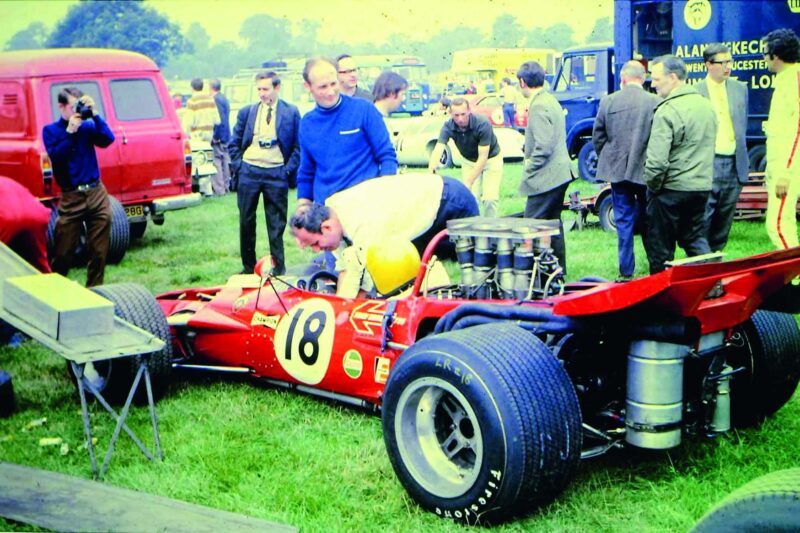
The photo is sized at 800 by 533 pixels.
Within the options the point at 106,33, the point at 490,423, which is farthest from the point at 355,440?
the point at 106,33

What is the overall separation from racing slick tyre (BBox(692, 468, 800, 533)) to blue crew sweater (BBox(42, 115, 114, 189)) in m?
6.30

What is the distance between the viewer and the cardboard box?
4289mm

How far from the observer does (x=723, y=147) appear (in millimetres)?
7562

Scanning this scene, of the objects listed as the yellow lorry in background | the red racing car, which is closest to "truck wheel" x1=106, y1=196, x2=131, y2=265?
the red racing car

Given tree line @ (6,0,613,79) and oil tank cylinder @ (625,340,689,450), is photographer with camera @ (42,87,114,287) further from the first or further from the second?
oil tank cylinder @ (625,340,689,450)

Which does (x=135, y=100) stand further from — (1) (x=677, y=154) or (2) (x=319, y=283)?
(1) (x=677, y=154)

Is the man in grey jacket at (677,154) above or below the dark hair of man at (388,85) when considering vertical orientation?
below

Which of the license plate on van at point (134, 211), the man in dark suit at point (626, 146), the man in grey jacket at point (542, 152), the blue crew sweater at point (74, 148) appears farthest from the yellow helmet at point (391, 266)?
the license plate on van at point (134, 211)

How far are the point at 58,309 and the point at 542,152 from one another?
4243 mm

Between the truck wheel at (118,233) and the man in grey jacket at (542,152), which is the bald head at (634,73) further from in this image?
the truck wheel at (118,233)

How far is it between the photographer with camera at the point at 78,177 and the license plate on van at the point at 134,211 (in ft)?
8.89

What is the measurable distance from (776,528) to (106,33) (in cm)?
1356

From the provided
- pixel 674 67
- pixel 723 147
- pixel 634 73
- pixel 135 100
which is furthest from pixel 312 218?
pixel 135 100

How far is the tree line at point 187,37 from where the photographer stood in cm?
1093
